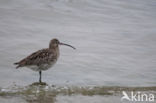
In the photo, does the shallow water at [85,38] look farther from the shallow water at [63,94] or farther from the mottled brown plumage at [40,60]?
the shallow water at [63,94]

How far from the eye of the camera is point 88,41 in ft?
44.9

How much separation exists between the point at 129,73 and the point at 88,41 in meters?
2.82

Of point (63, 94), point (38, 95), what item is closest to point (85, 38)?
point (63, 94)

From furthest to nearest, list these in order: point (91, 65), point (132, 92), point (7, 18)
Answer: point (7, 18), point (91, 65), point (132, 92)

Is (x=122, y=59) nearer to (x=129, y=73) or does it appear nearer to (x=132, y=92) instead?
(x=129, y=73)

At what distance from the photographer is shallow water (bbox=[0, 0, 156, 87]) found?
1074 cm

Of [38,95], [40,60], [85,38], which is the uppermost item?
[85,38]

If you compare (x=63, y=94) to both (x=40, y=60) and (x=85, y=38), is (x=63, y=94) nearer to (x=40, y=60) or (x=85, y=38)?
(x=40, y=60)

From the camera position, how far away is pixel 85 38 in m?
13.9

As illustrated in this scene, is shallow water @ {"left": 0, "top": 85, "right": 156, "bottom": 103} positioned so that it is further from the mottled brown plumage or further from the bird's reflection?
the mottled brown plumage

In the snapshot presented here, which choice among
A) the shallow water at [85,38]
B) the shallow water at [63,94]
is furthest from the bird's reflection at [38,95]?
the shallow water at [85,38]

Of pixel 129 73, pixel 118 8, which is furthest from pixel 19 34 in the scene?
pixel 118 8

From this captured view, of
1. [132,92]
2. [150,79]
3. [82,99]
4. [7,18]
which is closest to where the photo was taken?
[82,99]

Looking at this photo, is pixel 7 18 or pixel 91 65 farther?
pixel 7 18
